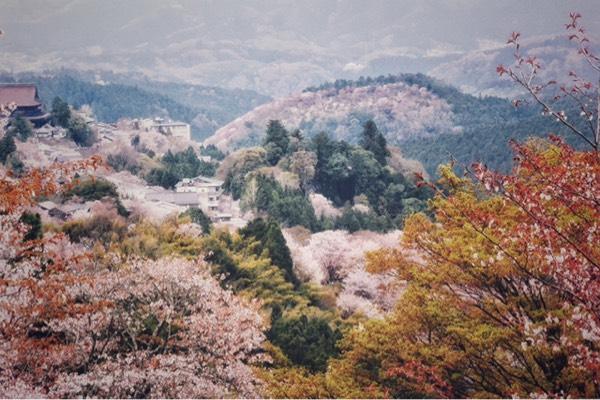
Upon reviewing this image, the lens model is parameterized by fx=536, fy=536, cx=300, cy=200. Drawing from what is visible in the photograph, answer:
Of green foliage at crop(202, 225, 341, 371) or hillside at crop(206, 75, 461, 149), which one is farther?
hillside at crop(206, 75, 461, 149)

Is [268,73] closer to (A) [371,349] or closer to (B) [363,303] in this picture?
(B) [363,303]

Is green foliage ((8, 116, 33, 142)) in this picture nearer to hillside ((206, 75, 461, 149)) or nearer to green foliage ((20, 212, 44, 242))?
green foliage ((20, 212, 44, 242))

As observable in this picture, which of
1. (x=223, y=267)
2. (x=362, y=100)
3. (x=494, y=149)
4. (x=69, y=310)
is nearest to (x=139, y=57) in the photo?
(x=223, y=267)

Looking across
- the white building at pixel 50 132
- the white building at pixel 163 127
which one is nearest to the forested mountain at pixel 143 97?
the white building at pixel 50 132

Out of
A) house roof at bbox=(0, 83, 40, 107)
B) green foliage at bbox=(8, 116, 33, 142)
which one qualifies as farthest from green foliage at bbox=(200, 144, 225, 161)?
green foliage at bbox=(8, 116, 33, 142)

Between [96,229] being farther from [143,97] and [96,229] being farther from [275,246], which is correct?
[143,97]
